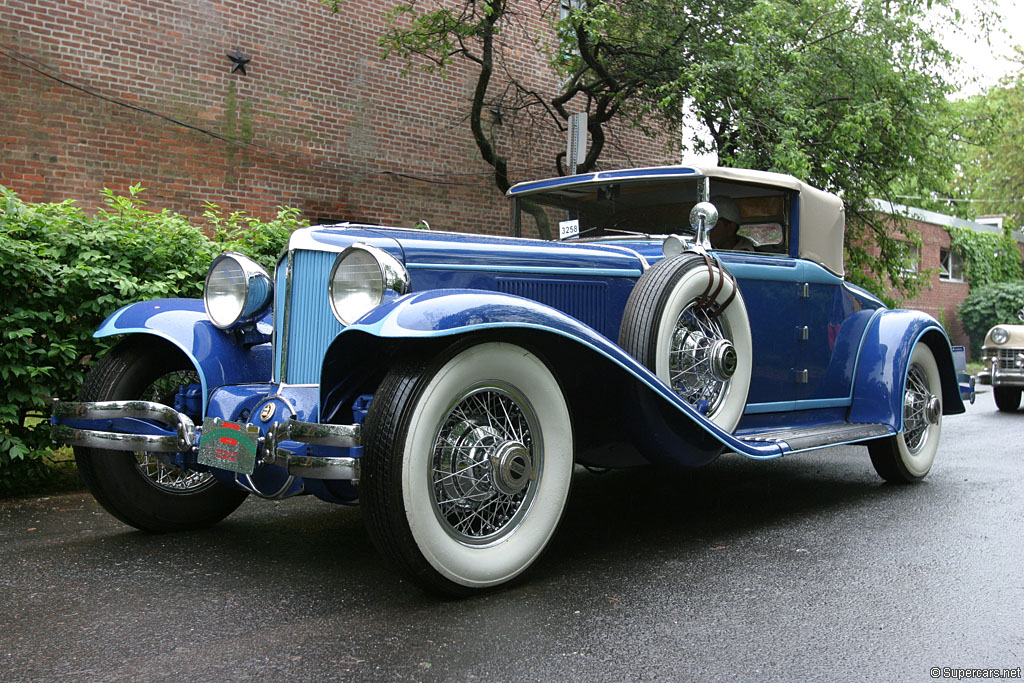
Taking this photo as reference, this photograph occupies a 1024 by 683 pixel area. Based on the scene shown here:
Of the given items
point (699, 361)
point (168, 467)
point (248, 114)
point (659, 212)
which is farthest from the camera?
point (248, 114)

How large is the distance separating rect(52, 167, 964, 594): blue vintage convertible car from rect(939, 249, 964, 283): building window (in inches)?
788

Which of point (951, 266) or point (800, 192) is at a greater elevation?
point (951, 266)

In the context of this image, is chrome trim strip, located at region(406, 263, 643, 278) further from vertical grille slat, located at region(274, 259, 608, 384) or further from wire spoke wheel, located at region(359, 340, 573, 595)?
wire spoke wheel, located at region(359, 340, 573, 595)

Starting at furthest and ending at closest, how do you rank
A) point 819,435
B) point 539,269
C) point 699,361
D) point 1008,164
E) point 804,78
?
point 1008,164 → point 804,78 → point 819,435 → point 699,361 → point 539,269

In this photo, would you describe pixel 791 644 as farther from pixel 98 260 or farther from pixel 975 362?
pixel 975 362

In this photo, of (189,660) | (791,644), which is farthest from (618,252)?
(189,660)

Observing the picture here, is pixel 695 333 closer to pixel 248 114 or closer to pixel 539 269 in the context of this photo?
pixel 539 269

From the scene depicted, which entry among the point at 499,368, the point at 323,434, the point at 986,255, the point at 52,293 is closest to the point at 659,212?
the point at 499,368

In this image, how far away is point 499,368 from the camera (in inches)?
128

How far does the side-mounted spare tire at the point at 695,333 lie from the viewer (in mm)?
4023

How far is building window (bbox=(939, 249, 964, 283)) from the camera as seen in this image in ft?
77.3

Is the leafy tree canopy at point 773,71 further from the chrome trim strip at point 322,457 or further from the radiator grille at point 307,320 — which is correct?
the chrome trim strip at point 322,457

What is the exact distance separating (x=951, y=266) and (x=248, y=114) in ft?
65.8

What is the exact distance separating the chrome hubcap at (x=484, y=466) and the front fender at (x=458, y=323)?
0.89ft
